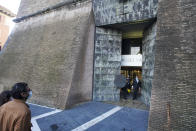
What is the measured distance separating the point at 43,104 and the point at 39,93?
2.91ft

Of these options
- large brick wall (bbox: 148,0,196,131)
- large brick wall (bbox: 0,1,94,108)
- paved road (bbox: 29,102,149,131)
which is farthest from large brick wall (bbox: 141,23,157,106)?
large brick wall (bbox: 0,1,94,108)

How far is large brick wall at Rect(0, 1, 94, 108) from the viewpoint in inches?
297

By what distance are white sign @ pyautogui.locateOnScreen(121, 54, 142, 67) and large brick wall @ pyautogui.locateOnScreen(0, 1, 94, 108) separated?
3026mm

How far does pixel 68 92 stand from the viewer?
705cm

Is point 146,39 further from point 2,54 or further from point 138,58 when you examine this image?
point 2,54

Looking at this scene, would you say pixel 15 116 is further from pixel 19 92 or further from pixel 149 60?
pixel 149 60

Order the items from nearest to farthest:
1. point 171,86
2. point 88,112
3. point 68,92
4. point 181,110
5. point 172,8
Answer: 1. point 181,110
2. point 171,86
3. point 172,8
4. point 88,112
5. point 68,92

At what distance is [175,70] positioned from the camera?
197 inches

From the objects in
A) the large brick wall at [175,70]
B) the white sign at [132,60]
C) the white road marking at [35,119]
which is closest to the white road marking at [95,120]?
the white road marking at [35,119]

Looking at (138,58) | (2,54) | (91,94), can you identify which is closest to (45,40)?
(91,94)

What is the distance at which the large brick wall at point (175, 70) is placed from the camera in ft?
14.5

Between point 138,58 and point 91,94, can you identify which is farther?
point 138,58

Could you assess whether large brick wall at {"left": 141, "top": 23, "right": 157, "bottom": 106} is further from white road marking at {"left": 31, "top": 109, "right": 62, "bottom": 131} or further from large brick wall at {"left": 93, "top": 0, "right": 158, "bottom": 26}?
white road marking at {"left": 31, "top": 109, "right": 62, "bottom": 131}

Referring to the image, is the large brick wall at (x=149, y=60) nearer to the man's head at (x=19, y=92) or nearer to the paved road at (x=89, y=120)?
the paved road at (x=89, y=120)
